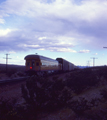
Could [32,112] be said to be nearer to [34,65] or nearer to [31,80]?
[31,80]

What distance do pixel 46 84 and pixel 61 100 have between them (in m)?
1.12

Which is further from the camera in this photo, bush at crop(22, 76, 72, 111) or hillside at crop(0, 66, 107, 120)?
bush at crop(22, 76, 72, 111)

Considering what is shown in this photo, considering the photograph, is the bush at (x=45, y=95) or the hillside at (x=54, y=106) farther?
the bush at (x=45, y=95)

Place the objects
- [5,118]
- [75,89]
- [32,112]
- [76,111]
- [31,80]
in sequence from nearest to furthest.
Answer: [5,118], [76,111], [32,112], [31,80], [75,89]

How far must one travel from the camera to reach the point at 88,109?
643 centimetres

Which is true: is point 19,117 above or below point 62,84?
below

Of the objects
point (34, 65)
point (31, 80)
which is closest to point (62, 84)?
point (31, 80)

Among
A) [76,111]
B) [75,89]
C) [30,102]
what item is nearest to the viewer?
[76,111]

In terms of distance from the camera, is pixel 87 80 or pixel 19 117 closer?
pixel 19 117

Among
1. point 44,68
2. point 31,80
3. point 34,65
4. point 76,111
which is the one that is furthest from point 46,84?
point 44,68

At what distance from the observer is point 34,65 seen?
23.4 m

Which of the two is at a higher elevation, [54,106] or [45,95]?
[45,95]

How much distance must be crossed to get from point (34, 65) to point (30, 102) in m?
16.2

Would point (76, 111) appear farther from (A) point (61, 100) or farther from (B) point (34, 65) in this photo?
(B) point (34, 65)
